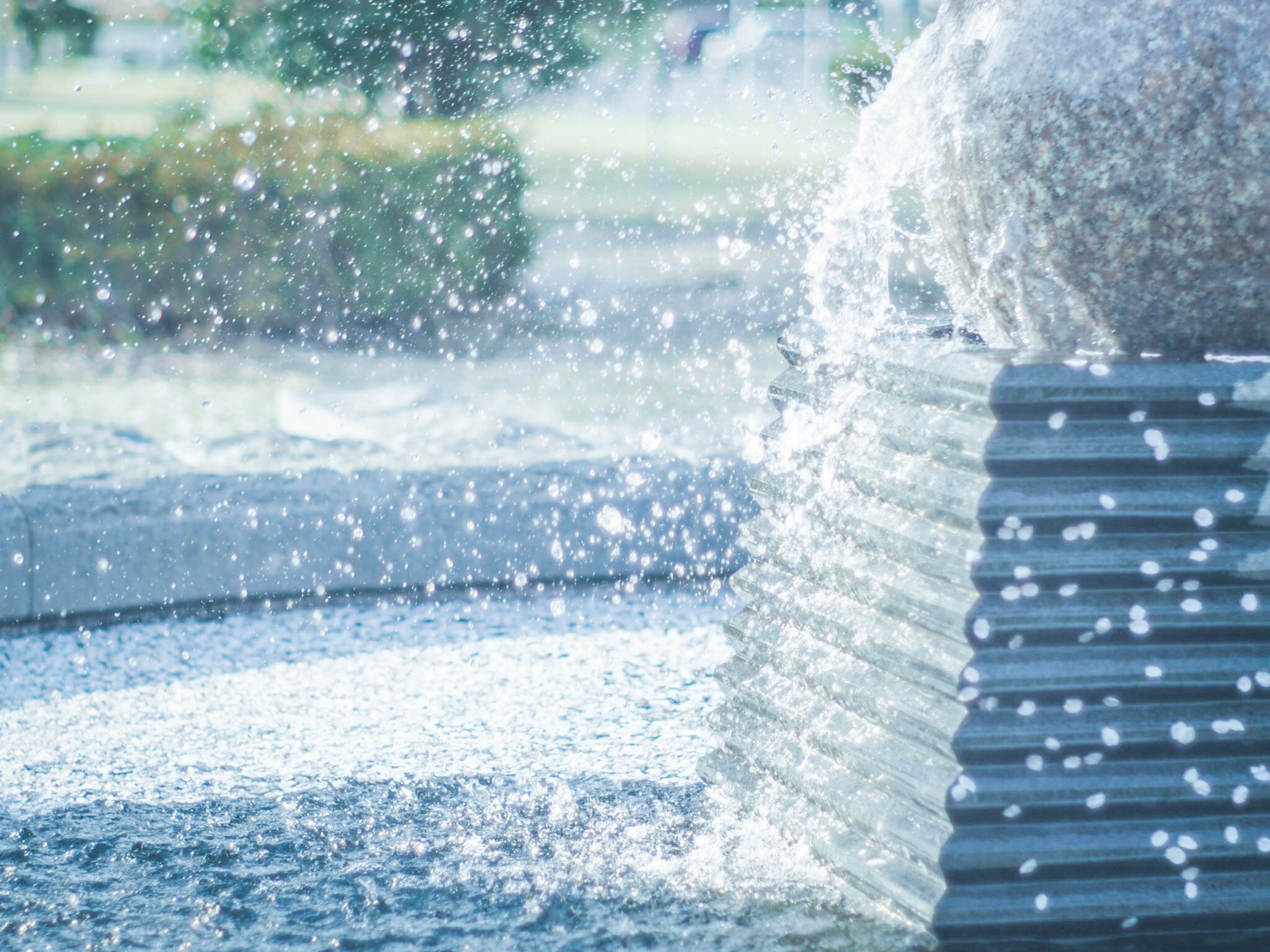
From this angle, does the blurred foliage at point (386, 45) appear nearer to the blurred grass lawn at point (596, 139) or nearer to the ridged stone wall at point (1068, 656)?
the blurred grass lawn at point (596, 139)

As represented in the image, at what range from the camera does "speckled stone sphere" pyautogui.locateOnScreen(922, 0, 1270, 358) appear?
8.29 ft

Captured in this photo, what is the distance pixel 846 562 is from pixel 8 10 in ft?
42.8

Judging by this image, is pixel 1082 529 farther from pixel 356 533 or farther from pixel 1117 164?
pixel 356 533

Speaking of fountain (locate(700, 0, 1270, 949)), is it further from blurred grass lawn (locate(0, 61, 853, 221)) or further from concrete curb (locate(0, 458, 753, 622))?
blurred grass lawn (locate(0, 61, 853, 221))

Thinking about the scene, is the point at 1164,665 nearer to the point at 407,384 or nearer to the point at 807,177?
the point at 407,384

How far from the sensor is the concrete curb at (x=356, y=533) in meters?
4.77

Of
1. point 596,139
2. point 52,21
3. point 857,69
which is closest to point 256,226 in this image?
point 52,21

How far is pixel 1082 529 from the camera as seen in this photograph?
8.25 ft

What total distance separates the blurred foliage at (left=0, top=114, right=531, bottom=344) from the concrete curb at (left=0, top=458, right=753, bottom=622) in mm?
5059

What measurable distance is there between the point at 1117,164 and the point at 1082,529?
65cm

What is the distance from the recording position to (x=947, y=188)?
9.41 ft

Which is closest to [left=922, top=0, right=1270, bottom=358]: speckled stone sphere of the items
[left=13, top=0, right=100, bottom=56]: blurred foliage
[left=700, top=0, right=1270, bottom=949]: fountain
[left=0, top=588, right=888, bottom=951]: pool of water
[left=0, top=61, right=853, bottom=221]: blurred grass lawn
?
[left=700, top=0, right=1270, bottom=949]: fountain

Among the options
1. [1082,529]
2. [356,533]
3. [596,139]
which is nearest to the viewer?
[1082,529]

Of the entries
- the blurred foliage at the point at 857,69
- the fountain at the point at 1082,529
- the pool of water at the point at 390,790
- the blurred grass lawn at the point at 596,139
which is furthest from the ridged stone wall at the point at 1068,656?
the blurred foliage at the point at 857,69
